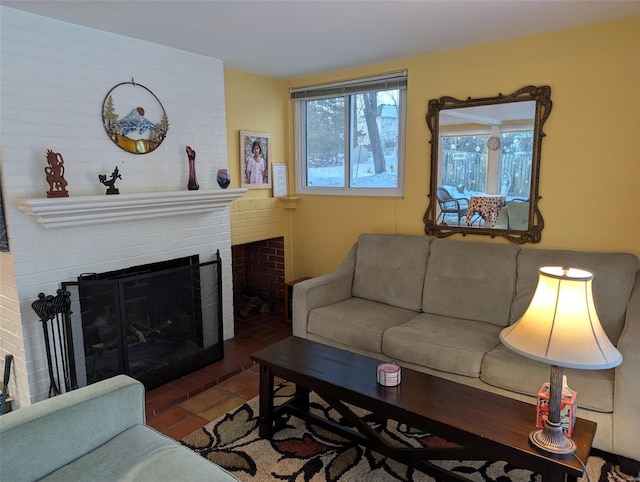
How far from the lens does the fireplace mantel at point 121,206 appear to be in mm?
2248

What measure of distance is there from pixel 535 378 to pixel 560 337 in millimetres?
826

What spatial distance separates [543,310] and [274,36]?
224 centimetres

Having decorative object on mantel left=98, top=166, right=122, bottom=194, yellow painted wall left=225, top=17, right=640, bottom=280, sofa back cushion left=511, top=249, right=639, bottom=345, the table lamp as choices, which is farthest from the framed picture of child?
the table lamp

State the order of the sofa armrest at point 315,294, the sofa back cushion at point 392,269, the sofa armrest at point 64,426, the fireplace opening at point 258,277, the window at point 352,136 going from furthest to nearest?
the fireplace opening at point 258,277
the window at point 352,136
the sofa back cushion at point 392,269
the sofa armrest at point 315,294
the sofa armrest at point 64,426

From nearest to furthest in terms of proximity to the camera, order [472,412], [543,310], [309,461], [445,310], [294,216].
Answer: [543,310]
[472,412]
[309,461]
[445,310]
[294,216]

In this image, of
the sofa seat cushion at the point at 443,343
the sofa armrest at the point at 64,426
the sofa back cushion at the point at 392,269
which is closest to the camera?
the sofa armrest at the point at 64,426

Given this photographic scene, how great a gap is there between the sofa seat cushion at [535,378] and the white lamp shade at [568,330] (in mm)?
668

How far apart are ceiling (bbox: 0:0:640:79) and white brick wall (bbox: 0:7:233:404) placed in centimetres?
13

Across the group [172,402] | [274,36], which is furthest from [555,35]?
[172,402]

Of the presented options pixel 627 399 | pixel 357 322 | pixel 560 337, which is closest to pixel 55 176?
pixel 357 322

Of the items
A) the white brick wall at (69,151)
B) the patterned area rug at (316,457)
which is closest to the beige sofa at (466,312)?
the patterned area rug at (316,457)

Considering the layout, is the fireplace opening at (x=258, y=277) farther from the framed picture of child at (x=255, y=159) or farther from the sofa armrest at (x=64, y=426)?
the sofa armrest at (x=64, y=426)

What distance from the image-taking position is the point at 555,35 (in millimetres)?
2719

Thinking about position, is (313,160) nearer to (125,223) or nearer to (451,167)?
(451,167)
